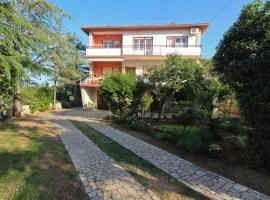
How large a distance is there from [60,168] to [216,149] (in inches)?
176

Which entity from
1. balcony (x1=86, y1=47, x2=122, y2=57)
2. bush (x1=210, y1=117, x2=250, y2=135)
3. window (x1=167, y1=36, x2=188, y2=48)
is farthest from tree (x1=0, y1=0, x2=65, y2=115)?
window (x1=167, y1=36, x2=188, y2=48)

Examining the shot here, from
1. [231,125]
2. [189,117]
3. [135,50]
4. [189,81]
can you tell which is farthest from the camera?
[135,50]

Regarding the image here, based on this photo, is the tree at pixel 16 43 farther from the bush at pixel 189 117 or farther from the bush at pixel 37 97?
the bush at pixel 37 97

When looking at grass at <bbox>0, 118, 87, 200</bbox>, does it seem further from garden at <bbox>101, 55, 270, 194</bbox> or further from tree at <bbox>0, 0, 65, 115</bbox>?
garden at <bbox>101, 55, 270, 194</bbox>

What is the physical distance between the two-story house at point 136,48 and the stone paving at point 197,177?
17261 mm

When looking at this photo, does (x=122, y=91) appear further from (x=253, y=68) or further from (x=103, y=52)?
(x=103, y=52)

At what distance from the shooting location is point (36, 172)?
525 cm

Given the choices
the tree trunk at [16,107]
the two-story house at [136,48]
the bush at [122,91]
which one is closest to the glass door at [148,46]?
the two-story house at [136,48]

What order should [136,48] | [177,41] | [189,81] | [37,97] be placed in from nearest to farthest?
[189,81] → [37,97] → [177,41] → [136,48]

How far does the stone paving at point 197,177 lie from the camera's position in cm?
447

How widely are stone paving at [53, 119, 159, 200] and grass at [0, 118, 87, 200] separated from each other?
0.23 meters

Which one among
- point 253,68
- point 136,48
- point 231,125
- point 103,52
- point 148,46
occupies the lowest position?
point 231,125

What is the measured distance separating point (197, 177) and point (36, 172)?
3913 millimetres

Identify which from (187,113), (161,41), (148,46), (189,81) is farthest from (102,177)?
(161,41)
